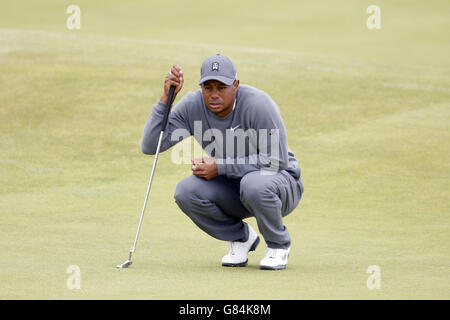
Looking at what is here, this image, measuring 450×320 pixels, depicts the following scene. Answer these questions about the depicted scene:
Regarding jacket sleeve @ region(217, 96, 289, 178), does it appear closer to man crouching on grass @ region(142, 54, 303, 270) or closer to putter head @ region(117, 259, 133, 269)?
man crouching on grass @ region(142, 54, 303, 270)

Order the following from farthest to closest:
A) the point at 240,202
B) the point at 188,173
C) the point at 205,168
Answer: the point at 188,173 < the point at 240,202 < the point at 205,168

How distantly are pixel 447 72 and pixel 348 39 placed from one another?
27.1 ft

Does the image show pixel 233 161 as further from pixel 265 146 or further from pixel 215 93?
pixel 215 93

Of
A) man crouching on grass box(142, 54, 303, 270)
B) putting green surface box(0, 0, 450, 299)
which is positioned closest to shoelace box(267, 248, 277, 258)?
man crouching on grass box(142, 54, 303, 270)

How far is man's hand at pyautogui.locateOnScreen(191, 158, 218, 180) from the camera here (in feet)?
18.6

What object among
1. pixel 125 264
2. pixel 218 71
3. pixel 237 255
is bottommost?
pixel 125 264

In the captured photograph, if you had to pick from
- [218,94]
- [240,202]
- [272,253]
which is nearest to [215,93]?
[218,94]

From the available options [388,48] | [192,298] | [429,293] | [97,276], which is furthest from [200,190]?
[388,48]

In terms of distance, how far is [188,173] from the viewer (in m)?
11.1

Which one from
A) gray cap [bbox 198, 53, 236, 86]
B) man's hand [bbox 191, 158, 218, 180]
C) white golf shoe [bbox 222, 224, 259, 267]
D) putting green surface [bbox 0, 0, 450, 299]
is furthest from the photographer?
white golf shoe [bbox 222, 224, 259, 267]

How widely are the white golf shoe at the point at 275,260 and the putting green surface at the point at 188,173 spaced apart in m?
0.08

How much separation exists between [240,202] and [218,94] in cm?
80

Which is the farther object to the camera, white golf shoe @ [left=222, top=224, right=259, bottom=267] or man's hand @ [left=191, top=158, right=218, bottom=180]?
white golf shoe @ [left=222, top=224, right=259, bottom=267]
